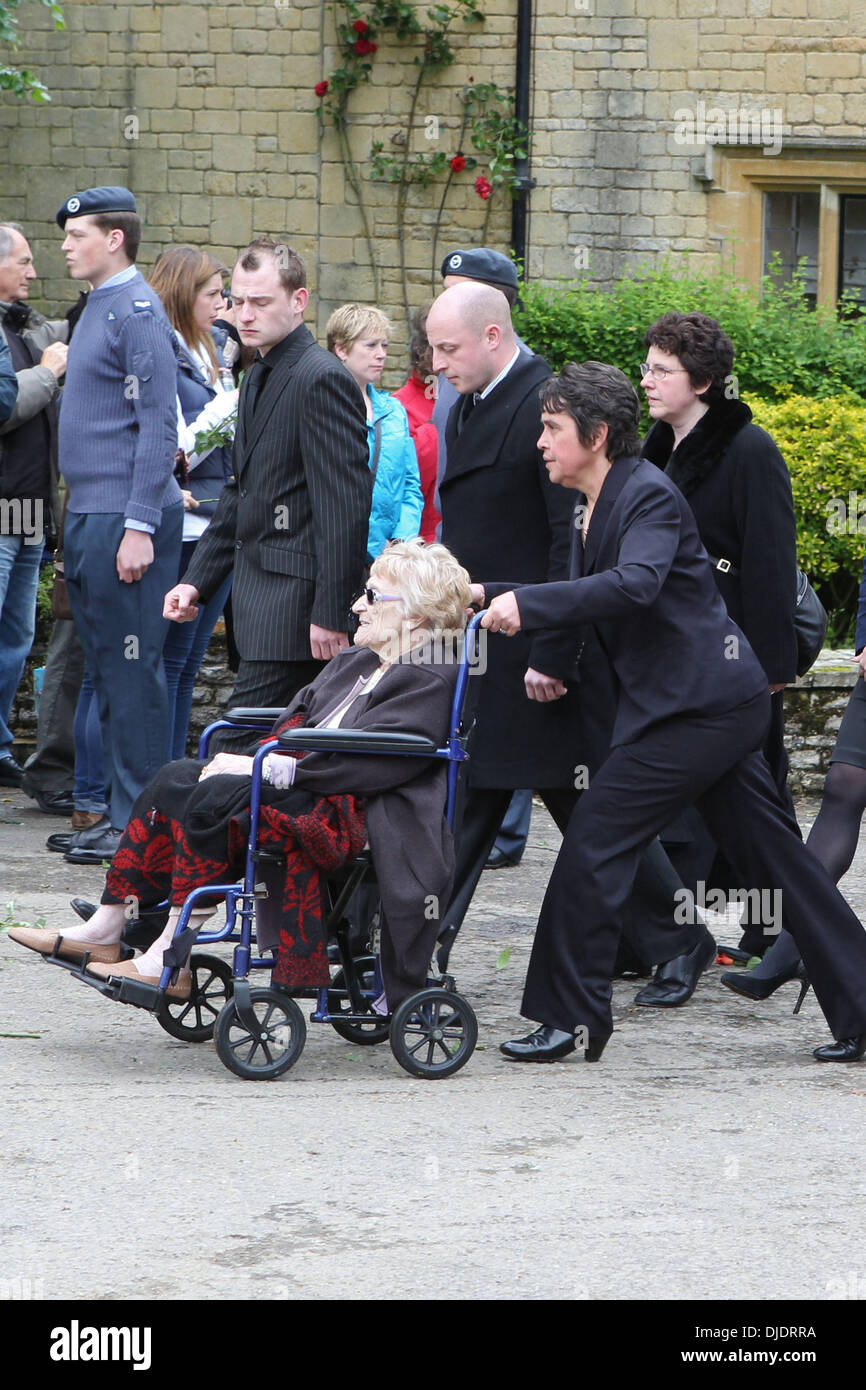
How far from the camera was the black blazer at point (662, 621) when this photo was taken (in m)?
4.89

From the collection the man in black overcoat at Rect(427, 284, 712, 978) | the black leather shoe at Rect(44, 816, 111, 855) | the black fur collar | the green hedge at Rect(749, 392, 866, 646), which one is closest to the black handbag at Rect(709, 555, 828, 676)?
the black fur collar

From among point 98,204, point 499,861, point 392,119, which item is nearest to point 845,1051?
point 499,861

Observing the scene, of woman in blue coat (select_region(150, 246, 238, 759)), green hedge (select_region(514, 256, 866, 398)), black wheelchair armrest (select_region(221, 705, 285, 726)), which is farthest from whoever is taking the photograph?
green hedge (select_region(514, 256, 866, 398))

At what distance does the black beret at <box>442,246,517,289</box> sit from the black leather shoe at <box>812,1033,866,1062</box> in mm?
2457

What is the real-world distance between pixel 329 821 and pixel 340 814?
4cm

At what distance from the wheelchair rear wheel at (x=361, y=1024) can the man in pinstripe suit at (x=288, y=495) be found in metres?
0.78

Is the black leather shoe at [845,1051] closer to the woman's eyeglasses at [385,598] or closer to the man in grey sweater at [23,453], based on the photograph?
the woman's eyeglasses at [385,598]

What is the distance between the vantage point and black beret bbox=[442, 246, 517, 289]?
18.9 ft

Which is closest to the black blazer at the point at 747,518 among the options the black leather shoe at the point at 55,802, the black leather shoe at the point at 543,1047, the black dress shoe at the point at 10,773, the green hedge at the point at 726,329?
the black leather shoe at the point at 543,1047

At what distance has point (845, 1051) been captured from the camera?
5094 mm

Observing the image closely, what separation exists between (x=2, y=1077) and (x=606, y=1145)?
154cm

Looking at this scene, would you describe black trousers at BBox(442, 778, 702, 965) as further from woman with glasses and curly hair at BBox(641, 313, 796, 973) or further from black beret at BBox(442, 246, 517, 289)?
black beret at BBox(442, 246, 517, 289)

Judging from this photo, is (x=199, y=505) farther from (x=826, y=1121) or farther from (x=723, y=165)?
(x=723, y=165)

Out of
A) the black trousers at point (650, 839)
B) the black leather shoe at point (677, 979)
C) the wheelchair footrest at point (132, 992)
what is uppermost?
the black trousers at point (650, 839)
